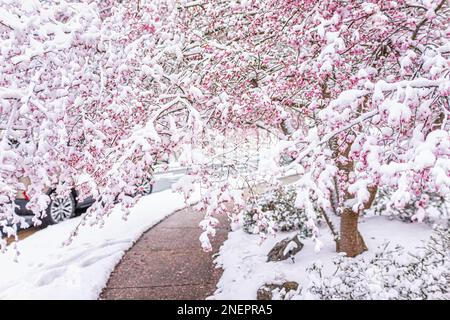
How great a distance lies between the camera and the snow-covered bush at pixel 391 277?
3873 millimetres

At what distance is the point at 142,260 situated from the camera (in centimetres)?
690

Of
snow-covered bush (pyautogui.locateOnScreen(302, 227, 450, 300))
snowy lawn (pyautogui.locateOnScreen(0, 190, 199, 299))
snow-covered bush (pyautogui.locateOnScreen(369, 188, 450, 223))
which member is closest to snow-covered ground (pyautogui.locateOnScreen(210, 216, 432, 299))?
snow-covered bush (pyautogui.locateOnScreen(369, 188, 450, 223))

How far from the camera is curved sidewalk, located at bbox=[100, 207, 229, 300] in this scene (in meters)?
5.63

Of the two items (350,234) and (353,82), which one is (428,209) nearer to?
(350,234)

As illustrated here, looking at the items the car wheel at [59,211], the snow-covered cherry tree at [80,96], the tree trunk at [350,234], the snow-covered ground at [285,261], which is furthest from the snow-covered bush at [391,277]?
the car wheel at [59,211]

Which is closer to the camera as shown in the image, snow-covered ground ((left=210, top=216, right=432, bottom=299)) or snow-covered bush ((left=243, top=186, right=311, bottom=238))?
snow-covered ground ((left=210, top=216, right=432, bottom=299))

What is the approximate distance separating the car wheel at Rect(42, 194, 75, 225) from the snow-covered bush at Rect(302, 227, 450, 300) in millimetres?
6596

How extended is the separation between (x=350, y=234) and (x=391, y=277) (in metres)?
1.28

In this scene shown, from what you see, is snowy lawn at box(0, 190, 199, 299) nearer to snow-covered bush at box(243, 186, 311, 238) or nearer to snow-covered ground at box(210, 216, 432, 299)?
snow-covered ground at box(210, 216, 432, 299)

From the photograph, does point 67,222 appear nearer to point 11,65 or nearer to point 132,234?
point 132,234

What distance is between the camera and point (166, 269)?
6.49m

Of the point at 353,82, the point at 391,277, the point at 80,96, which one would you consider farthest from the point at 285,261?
the point at 80,96
